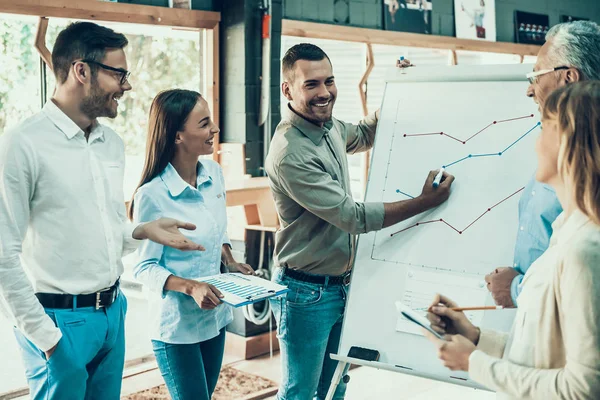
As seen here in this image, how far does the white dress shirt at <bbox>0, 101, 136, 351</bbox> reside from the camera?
1785mm

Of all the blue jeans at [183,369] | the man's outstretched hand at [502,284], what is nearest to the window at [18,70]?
the blue jeans at [183,369]

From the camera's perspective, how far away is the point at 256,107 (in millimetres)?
4035

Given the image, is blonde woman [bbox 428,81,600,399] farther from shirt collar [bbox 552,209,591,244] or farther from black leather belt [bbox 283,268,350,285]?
black leather belt [bbox 283,268,350,285]

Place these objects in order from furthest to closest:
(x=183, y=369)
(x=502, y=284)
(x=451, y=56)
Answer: (x=451, y=56) → (x=183, y=369) → (x=502, y=284)

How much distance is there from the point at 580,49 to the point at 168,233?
124cm

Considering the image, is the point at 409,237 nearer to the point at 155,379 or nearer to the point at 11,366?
the point at 155,379

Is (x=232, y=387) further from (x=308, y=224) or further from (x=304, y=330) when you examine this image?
(x=308, y=224)

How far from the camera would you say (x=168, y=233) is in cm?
202

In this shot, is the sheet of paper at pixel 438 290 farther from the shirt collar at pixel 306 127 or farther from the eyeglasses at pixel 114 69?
the eyeglasses at pixel 114 69

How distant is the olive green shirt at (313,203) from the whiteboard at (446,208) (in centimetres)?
11

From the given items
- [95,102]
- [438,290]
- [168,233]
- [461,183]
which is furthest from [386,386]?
[95,102]

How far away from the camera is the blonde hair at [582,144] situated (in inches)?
48.9

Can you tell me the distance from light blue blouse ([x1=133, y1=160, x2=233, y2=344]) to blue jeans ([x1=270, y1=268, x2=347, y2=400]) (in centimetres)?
21

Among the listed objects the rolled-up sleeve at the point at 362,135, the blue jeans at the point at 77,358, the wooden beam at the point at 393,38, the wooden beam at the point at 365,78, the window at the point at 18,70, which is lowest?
the blue jeans at the point at 77,358
